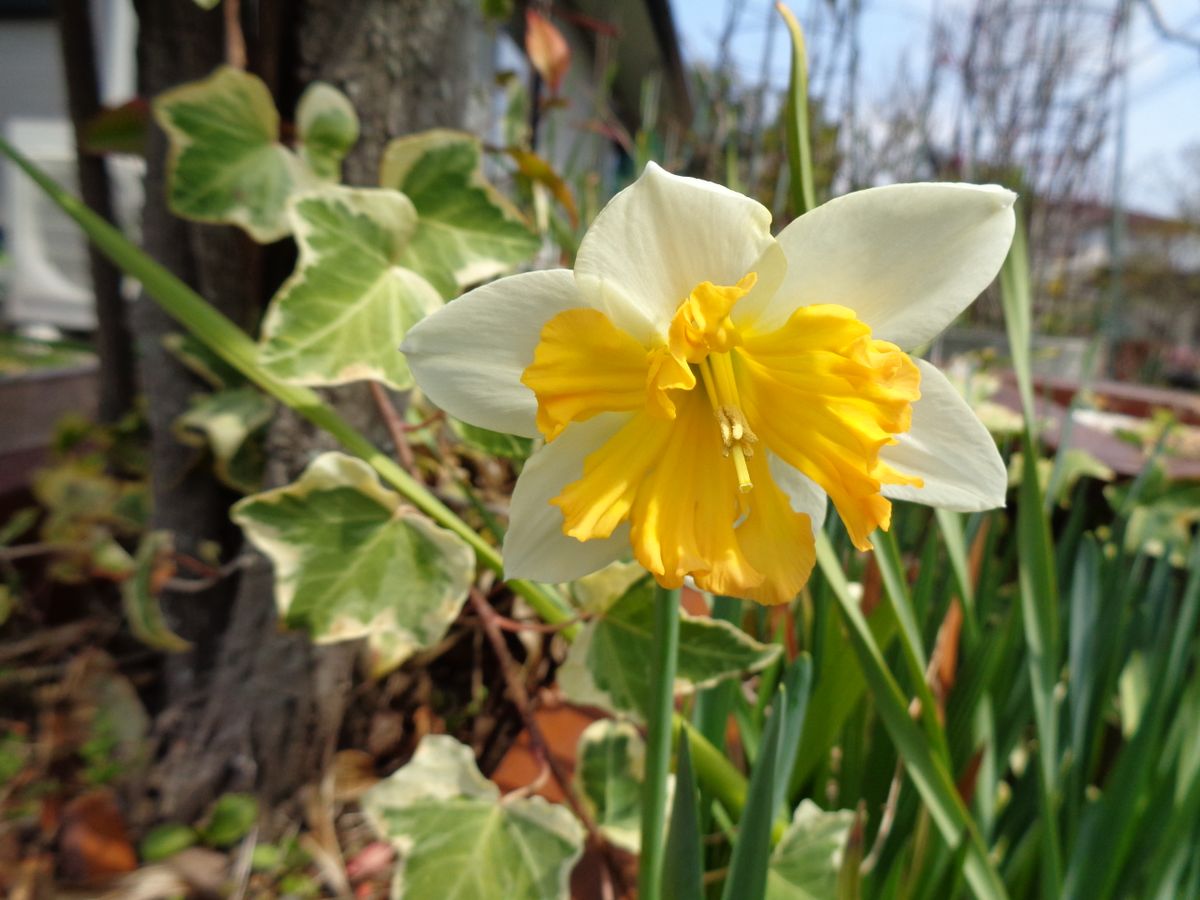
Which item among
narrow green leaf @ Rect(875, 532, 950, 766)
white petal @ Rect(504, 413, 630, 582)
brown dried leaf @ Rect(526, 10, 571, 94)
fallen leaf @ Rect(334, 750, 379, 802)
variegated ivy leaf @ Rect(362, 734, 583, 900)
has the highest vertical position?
brown dried leaf @ Rect(526, 10, 571, 94)

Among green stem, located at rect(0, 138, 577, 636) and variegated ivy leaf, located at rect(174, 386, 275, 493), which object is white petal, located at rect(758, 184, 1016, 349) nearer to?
green stem, located at rect(0, 138, 577, 636)

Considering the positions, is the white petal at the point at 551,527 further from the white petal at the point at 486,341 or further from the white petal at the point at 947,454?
the white petal at the point at 947,454

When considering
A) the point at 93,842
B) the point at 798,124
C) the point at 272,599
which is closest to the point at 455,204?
the point at 798,124

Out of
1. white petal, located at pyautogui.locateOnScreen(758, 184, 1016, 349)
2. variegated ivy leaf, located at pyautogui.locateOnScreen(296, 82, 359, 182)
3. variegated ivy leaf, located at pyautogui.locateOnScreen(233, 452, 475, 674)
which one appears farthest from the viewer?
variegated ivy leaf, located at pyautogui.locateOnScreen(296, 82, 359, 182)

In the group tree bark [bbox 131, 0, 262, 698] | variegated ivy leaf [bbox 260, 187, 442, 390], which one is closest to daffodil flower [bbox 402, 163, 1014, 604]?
variegated ivy leaf [bbox 260, 187, 442, 390]

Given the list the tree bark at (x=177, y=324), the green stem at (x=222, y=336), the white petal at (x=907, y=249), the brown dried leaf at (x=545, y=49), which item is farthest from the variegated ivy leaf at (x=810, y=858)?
the brown dried leaf at (x=545, y=49)

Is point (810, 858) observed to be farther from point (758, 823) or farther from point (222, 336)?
point (222, 336)

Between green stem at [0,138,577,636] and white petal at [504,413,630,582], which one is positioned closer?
white petal at [504,413,630,582]
